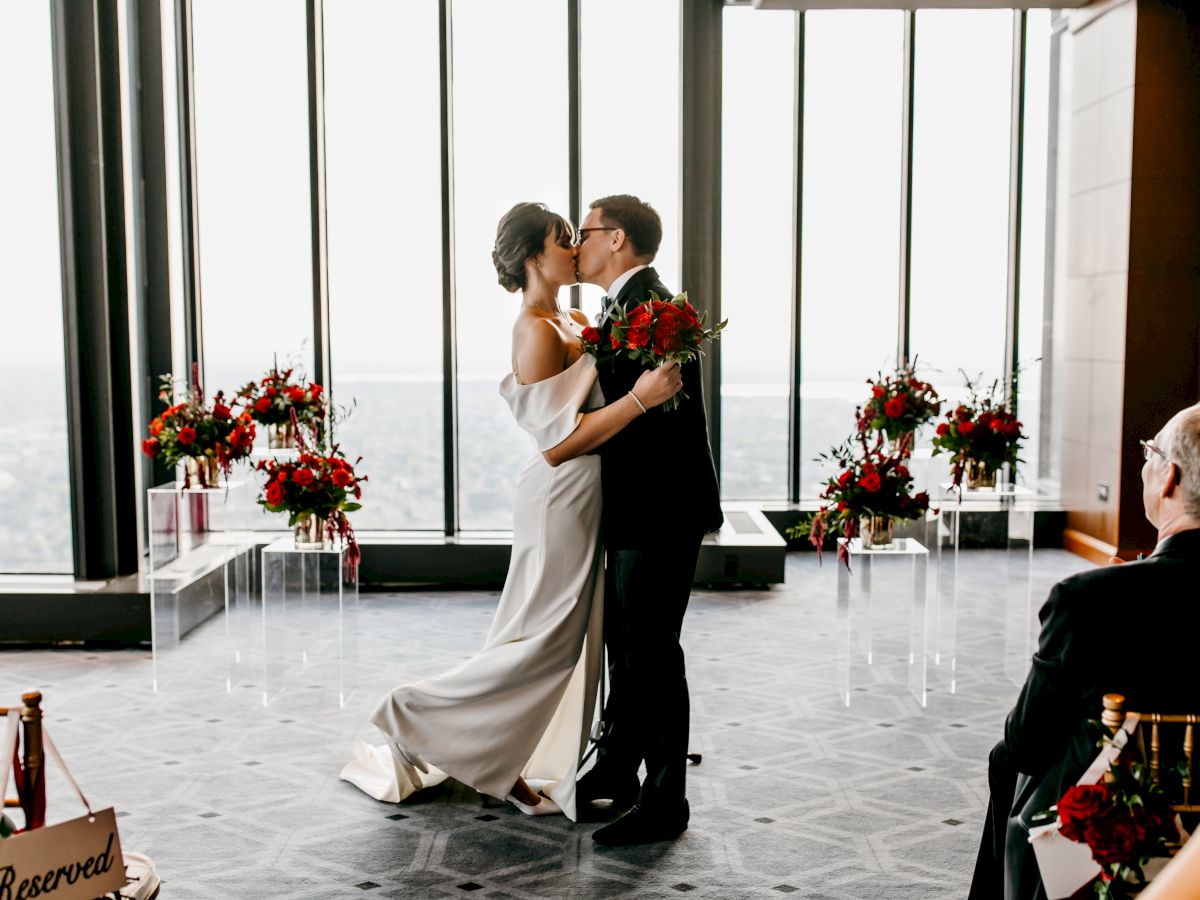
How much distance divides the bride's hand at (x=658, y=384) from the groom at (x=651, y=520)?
15 cm

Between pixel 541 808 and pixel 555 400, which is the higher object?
pixel 555 400

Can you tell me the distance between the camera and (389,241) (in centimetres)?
845

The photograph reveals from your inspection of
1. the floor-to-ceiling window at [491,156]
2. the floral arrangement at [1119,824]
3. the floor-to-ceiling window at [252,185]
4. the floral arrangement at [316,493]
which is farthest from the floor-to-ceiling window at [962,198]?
the floral arrangement at [1119,824]

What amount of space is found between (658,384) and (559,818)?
1499 mm

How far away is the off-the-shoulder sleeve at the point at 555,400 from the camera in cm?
398

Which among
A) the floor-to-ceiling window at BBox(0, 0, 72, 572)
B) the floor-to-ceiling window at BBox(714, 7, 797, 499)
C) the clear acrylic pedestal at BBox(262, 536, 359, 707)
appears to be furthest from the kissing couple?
the floor-to-ceiling window at BBox(714, 7, 797, 499)

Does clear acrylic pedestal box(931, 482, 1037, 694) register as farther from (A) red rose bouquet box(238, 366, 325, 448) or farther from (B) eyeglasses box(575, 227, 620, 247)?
(A) red rose bouquet box(238, 366, 325, 448)

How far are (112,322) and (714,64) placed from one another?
440 cm

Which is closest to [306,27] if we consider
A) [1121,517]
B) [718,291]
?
[718,291]

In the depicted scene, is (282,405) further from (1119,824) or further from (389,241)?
→ (1119,824)

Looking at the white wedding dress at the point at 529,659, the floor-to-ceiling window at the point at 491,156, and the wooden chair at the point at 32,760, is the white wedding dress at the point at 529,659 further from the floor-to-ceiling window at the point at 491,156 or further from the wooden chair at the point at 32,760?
the floor-to-ceiling window at the point at 491,156

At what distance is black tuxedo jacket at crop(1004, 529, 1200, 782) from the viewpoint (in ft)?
7.31

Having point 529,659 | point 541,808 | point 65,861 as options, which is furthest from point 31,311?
point 65,861

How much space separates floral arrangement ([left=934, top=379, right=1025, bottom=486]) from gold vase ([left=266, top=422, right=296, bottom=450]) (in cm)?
325
